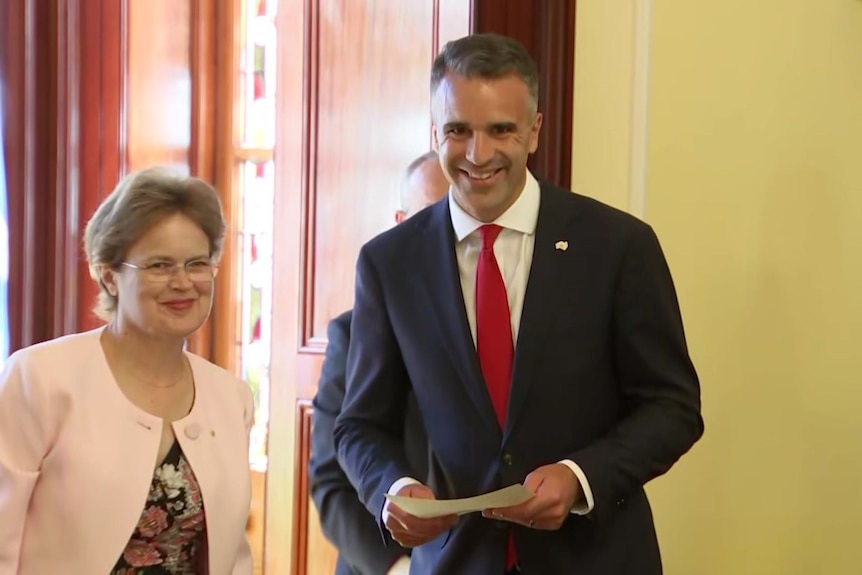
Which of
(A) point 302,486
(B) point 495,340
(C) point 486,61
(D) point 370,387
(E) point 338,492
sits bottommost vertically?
(A) point 302,486

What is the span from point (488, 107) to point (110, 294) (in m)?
0.83

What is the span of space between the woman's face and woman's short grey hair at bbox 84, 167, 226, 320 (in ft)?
0.06

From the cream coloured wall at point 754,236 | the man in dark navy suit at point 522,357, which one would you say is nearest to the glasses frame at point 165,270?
the man in dark navy suit at point 522,357

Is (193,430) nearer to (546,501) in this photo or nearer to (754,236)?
(546,501)

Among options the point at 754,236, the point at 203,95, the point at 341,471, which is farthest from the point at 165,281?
the point at 203,95

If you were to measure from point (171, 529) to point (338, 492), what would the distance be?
31 cm

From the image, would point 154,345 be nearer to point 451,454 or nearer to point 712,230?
point 451,454

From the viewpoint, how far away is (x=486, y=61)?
5.13ft

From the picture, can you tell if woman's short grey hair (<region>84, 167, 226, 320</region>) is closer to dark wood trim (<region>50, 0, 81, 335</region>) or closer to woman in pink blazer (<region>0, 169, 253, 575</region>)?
woman in pink blazer (<region>0, 169, 253, 575</region>)

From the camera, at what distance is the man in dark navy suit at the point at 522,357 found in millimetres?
1525

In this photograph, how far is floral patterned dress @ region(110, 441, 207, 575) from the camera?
174cm

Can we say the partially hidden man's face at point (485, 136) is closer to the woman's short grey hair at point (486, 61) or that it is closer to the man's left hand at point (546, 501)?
the woman's short grey hair at point (486, 61)

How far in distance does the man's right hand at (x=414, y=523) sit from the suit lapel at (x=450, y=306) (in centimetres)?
16

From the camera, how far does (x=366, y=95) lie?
2.98 meters
